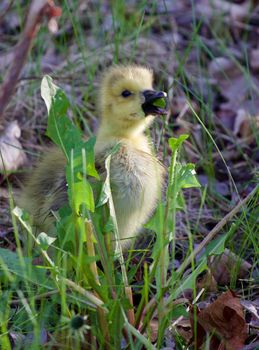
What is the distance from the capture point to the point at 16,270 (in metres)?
2.37

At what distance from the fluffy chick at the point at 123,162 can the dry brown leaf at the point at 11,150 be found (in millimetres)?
522

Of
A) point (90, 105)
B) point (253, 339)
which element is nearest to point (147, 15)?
point (90, 105)

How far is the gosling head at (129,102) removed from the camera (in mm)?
3234

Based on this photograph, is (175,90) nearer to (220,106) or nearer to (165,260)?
(220,106)

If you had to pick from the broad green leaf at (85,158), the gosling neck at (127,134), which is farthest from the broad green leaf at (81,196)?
the gosling neck at (127,134)

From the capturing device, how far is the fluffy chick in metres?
2.89

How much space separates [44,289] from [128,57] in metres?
2.21

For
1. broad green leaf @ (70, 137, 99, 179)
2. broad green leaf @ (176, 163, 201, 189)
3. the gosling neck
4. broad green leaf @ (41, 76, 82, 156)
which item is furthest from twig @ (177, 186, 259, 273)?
the gosling neck

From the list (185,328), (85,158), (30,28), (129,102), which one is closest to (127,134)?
(129,102)

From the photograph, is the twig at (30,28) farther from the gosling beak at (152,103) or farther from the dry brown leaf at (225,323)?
the gosling beak at (152,103)

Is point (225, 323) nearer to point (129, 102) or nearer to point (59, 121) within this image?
point (59, 121)

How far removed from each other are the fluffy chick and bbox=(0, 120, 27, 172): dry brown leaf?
0.52 meters

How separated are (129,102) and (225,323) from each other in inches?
41.8

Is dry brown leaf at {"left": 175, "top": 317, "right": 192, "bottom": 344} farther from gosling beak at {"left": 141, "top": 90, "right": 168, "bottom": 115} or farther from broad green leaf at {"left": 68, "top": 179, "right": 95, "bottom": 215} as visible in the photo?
gosling beak at {"left": 141, "top": 90, "right": 168, "bottom": 115}
